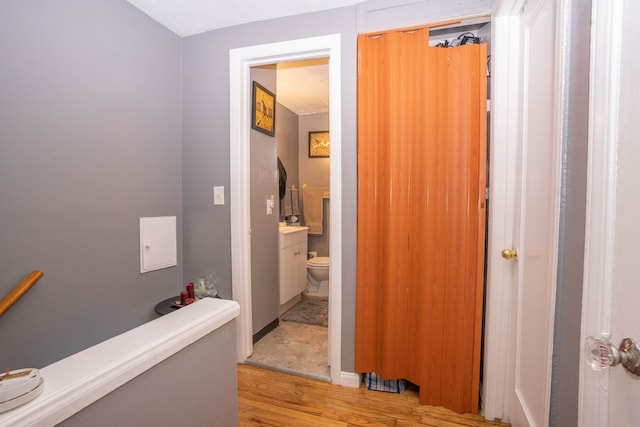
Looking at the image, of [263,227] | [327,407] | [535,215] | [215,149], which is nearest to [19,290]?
[215,149]

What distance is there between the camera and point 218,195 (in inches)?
80.1

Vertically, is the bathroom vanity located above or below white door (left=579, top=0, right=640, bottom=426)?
below

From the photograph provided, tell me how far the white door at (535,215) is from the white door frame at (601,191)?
0.91 ft

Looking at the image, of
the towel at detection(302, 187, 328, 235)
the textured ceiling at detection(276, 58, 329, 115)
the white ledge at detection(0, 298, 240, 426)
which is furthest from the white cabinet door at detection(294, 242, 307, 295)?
the white ledge at detection(0, 298, 240, 426)

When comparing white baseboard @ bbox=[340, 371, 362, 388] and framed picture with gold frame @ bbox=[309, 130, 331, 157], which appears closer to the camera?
white baseboard @ bbox=[340, 371, 362, 388]

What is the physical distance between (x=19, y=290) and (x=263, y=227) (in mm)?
1501

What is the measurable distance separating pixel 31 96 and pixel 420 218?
2.02 meters

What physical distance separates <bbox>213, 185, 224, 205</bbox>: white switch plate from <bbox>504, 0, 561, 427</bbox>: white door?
1.81 metres

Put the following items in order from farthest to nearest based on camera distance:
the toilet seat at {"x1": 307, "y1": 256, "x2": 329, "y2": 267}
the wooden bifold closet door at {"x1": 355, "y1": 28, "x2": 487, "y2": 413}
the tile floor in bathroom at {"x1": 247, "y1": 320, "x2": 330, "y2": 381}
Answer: the toilet seat at {"x1": 307, "y1": 256, "x2": 329, "y2": 267}, the tile floor in bathroom at {"x1": 247, "y1": 320, "x2": 330, "y2": 381}, the wooden bifold closet door at {"x1": 355, "y1": 28, "x2": 487, "y2": 413}

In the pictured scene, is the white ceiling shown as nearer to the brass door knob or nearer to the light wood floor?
the brass door knob

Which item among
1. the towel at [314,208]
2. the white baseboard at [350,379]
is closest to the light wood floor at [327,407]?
the white baseboard at [350,379]

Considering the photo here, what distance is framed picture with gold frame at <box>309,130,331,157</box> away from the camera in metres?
3.99

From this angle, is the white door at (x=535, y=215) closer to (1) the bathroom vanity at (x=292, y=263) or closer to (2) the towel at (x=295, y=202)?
(1) the bathroom vanity at (x=292, y=263)

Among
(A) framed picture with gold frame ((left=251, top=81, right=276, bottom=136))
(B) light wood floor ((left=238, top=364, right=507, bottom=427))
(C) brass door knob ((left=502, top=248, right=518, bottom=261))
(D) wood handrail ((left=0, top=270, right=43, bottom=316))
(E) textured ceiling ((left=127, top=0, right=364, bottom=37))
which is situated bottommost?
(B) light wood floor ((left=238, top=364, right=507, bottom=427))
